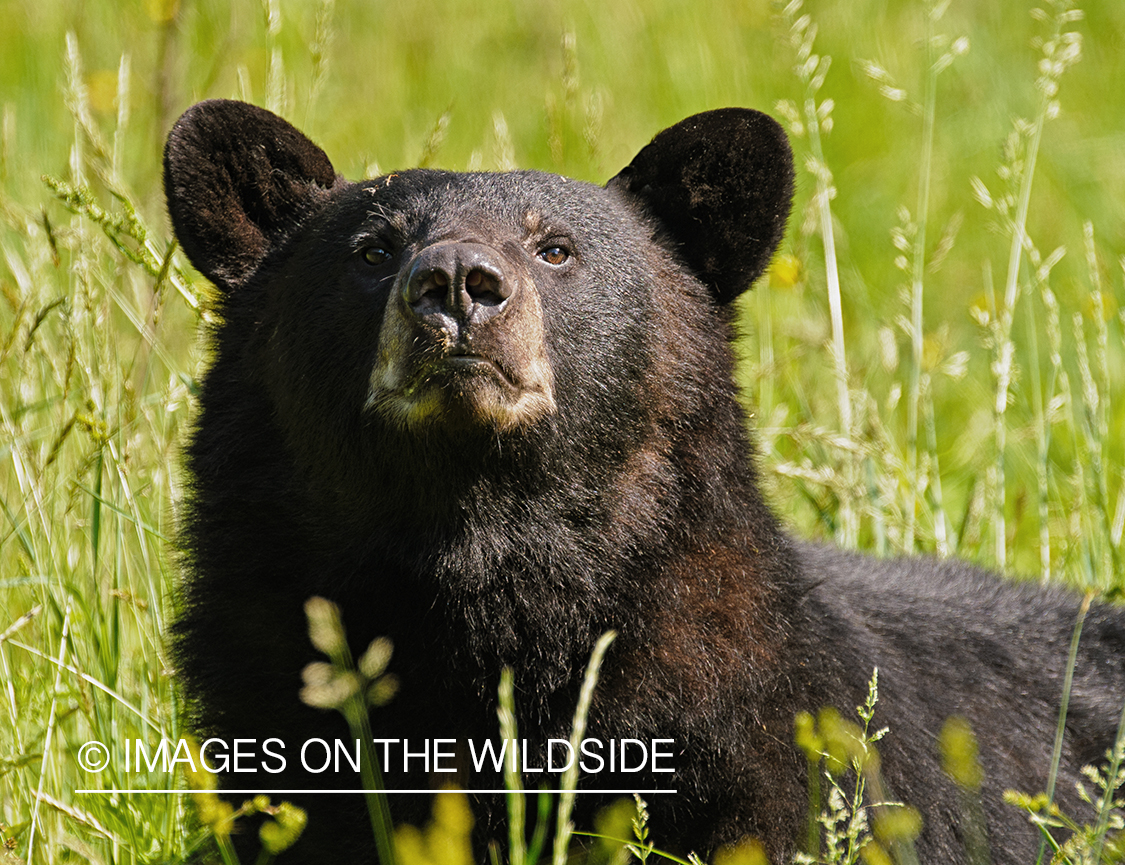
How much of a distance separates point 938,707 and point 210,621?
1990 millimetres

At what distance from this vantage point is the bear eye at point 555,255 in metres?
3.50

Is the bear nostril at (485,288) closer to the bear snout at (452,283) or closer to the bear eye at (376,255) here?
the bear snout at (452,283)

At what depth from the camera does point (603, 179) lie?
21.5 ft

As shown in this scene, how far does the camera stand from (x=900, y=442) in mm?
7141

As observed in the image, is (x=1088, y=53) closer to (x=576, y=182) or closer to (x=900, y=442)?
(x=900, y=442)

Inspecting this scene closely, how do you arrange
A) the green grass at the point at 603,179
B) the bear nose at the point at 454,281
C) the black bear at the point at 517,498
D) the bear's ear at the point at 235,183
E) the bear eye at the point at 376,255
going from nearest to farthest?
1. the bear nose at the point at 454,281
2. the black bear at the point at 517,498
3. the bear eye at the point at 376,255
4. the bear's ear at the point at 235,183
5. the green grass at the point at 603,179

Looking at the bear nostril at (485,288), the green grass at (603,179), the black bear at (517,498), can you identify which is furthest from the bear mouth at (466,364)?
the green grass at (603,179)

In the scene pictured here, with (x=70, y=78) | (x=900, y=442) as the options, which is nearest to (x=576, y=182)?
(x=70, y=78)

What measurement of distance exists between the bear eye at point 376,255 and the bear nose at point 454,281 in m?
0.44

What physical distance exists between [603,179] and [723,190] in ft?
9.07

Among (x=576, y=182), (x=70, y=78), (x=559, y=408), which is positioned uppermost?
(x=70, y=78)

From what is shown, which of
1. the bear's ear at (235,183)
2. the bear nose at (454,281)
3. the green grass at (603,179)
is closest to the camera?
the bear nose at (454,281)

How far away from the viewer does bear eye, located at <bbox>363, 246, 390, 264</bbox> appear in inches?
135

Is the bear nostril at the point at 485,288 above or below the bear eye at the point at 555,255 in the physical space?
below
